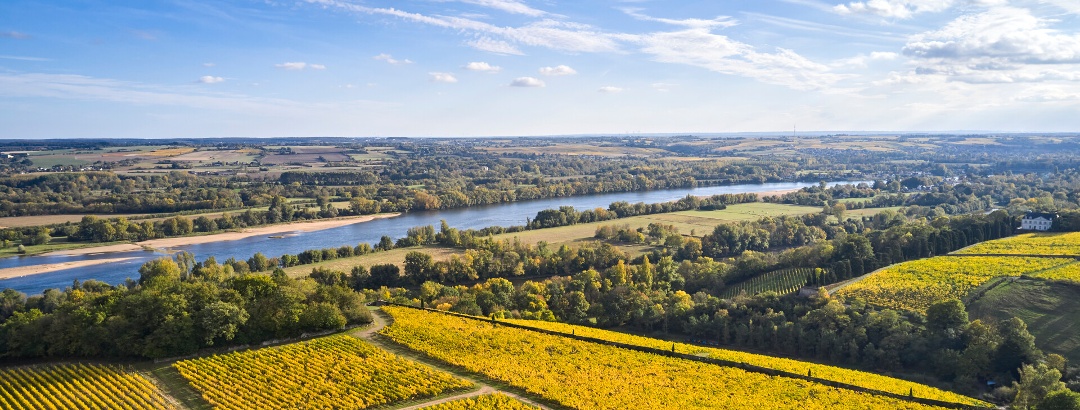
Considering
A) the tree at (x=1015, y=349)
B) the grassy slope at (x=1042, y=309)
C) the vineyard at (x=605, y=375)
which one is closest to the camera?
the vineyard at (x=605, y=375)

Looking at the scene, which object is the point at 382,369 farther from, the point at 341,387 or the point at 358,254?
the point at 358,254

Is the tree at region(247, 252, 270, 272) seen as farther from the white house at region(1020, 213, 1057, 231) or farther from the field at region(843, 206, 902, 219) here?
the field at region(843, 206, 902, 219)

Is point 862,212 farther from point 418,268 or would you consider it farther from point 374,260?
point 374,260

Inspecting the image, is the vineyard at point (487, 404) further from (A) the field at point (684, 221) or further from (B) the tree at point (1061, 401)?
(A) the field at point (684, 221)

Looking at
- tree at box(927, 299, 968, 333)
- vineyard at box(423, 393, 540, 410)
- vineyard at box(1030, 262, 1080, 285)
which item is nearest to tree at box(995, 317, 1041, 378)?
tree at box(927, 299, 968, 333)

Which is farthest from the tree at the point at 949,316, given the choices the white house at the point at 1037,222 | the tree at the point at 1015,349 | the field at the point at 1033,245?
the white house at the point at 1037,222

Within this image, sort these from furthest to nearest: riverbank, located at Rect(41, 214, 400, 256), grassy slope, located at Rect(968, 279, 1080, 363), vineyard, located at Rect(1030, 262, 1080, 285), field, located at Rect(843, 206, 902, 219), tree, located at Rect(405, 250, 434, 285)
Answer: field, located at Rect(843, 206, 902, 219)
riverbank, located at Rect(41, 214, 400, 256)
tree, located at Rect(405, 250, 434, 285)
vineyard, located at Rect(1030, 262, 1080, 285)
grassy slope, located at Rect(968, 279, 1080, 363)

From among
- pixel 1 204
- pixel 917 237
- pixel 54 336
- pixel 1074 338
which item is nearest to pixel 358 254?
pixel 54 336
